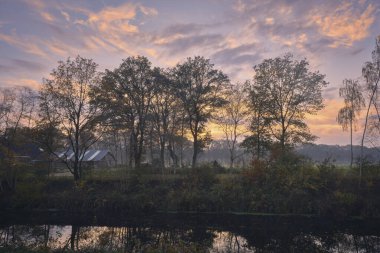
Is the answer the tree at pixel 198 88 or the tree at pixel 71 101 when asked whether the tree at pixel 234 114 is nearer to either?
the tree at pixel 198 88

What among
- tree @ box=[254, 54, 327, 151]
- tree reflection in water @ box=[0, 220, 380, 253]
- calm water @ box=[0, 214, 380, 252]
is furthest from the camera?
tree @ box=[254, 54, 327, 151]

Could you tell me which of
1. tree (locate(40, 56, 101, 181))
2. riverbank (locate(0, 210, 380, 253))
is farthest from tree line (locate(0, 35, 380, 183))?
riverbank (locate(0, 210, 380, 253))

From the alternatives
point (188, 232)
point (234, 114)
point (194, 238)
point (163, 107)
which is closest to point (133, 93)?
point (163, 107)

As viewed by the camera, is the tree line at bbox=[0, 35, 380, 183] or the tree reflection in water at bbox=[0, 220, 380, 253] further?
the tree line at bbox=[0, 35, 380, 183]

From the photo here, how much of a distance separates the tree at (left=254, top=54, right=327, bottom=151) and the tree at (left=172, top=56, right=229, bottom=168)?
24.6 feet

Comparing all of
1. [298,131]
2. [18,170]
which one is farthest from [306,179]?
[18,170]

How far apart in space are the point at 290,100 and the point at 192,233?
26.8m

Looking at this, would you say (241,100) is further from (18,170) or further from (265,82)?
(18,170)

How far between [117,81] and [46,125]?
12025mm

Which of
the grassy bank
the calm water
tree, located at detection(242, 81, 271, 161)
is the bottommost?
the calm water

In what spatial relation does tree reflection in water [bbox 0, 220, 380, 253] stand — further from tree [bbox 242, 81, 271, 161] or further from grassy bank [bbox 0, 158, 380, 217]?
tree [bbox 242, 81, 271, 161]

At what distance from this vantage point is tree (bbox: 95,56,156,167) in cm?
4459

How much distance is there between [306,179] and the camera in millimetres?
35656

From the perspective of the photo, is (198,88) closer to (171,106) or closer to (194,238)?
(171,106)
